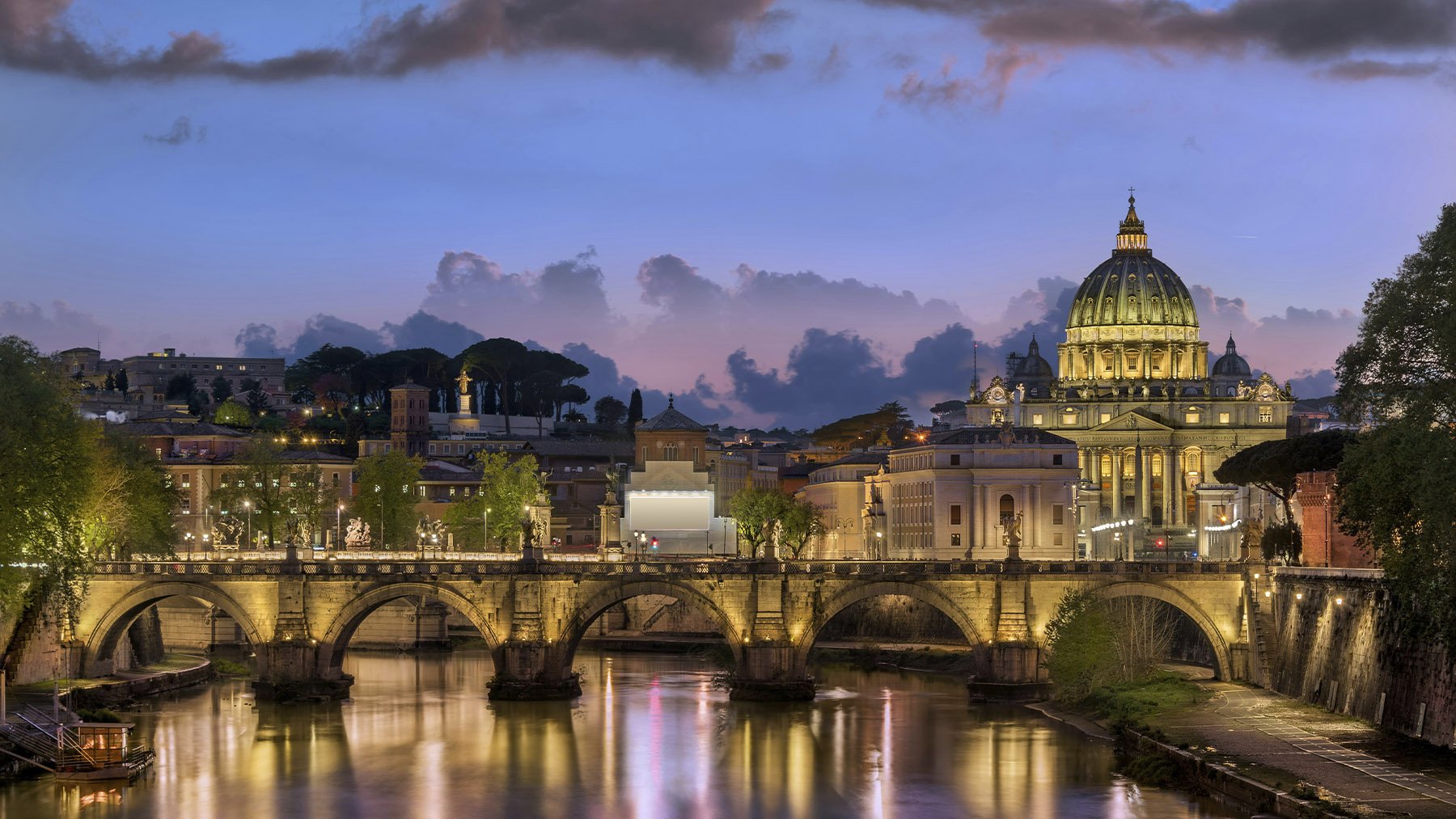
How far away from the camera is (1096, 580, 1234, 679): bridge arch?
76.1 m

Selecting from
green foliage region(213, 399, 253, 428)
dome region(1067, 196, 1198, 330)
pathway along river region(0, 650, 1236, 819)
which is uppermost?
dome region(1067, 196, 1198, 330)

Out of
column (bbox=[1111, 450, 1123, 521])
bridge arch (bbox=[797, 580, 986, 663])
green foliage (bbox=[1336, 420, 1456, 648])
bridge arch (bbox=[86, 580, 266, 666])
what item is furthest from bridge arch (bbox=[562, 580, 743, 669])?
column (bbox=[1111, 450, 1123, 521])

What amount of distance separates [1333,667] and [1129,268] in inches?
5421

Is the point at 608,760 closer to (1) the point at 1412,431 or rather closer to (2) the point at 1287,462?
(1) the point at 1412,431

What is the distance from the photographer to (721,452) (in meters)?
176

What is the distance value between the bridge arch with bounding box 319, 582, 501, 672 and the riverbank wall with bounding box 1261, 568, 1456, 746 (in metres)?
29.7

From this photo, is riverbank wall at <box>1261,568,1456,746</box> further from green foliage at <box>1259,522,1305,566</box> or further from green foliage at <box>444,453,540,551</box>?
green foliage at <box>444,453,540,551</box>

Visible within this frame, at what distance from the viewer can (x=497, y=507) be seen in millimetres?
122625

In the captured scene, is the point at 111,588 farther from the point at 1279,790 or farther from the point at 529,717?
the point at 1279,790

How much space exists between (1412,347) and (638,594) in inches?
1400

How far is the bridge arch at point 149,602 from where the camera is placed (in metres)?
81.1

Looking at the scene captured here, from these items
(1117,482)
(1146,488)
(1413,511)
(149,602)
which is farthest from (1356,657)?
(1146,488)

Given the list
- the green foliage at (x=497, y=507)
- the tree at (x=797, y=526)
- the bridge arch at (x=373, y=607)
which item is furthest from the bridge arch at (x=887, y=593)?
the tree at (x=797, y=526)

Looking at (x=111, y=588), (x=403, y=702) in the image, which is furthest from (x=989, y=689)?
(x=111, y=588)
